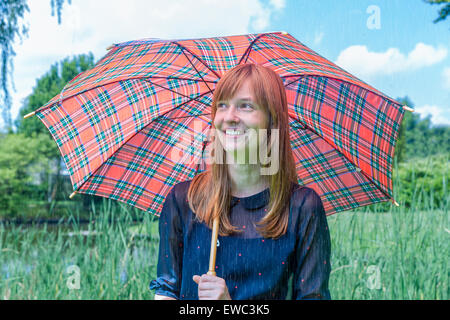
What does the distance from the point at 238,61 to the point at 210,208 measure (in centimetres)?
59

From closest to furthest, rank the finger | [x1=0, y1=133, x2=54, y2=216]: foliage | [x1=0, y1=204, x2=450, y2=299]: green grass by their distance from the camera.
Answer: the finger → [x1=0, y1=204, x2=450, y2=299]: green grass → [x1=0, y1=133, x2=54, y2=216]: foliage

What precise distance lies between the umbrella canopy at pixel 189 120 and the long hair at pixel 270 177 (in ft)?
0.62

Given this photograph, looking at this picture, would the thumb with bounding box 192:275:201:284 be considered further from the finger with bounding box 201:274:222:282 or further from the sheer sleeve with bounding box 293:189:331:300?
the sheer sleeve with bounding box 293:189:331:300

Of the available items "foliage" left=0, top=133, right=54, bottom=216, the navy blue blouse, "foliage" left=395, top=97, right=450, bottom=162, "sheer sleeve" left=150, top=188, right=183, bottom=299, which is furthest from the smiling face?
"foliage" left=0, top=133, right=54, bottom=216

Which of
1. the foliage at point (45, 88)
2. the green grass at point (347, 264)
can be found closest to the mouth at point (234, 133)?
the green grass at point (347, 264)

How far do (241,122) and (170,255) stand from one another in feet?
1.82

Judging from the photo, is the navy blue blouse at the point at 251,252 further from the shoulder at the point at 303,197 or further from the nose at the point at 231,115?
the nose at the point at 231,115

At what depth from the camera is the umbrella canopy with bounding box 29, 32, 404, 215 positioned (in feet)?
6.20

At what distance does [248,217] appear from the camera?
5.64 ft

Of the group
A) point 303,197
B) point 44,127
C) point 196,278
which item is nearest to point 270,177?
point 303,197

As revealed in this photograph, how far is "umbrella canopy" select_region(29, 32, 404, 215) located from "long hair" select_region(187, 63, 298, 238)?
0.62 ft

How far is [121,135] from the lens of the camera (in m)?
2.04

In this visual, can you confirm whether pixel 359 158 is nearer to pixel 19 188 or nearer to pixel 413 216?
pixel 413 216

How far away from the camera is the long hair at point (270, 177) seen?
1.66m
